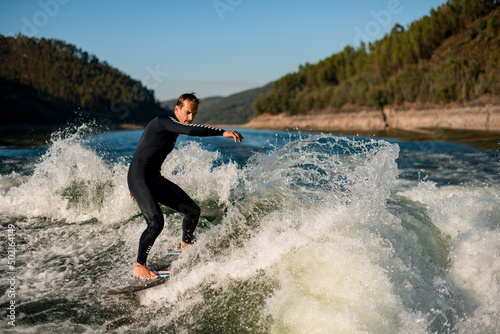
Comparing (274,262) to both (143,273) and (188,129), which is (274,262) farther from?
(188,129)

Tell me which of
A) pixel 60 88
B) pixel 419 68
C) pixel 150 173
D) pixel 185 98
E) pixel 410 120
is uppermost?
pixel 60 88

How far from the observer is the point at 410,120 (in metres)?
61.7

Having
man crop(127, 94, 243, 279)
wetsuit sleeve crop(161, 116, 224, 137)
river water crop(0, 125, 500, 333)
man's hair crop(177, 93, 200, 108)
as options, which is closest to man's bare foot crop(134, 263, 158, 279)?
man crop(127, 94, 243, 279)

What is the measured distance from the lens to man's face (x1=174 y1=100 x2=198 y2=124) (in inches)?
159

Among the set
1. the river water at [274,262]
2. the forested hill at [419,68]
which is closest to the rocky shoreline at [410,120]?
the forested hill at [419,68]

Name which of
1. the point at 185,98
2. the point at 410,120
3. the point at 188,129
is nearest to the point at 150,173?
the point at 188,129

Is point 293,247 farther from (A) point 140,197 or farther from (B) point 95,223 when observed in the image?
(B) point 95,223

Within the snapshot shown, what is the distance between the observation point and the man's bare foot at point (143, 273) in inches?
162

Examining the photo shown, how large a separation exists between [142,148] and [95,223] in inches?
138

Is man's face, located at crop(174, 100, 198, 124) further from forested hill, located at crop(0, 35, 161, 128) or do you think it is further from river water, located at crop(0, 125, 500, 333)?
forested hill, located at crop(0, 35, 161, 128)

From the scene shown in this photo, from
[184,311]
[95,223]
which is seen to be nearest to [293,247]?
[184,311]

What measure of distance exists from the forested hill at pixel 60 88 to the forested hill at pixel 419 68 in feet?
171

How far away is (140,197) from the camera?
162 inches

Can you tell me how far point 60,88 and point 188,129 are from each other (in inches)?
5058
